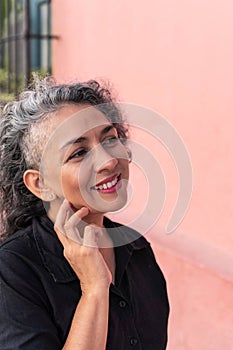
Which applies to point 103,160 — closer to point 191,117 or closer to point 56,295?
point 56,295

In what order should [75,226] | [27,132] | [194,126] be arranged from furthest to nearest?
[194,126] → [27,132] → [75,226]

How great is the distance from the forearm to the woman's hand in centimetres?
2

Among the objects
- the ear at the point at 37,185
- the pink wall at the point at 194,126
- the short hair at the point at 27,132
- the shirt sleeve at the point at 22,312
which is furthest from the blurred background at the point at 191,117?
the shirt sleeve at the point at 22,312

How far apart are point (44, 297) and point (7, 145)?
0.41 m

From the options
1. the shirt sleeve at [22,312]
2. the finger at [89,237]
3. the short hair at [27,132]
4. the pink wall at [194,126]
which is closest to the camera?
the shirt sleeve at [22,312]

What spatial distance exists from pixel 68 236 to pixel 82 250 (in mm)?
47

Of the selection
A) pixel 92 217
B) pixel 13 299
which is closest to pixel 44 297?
pixel 13 299

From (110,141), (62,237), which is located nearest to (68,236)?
(62,237)

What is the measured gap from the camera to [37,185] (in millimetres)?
1374

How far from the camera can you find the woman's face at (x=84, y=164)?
1.28 metres

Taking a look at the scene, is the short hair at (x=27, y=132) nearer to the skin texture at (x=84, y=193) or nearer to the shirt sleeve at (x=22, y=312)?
the skin texture at (x=84, y=193)

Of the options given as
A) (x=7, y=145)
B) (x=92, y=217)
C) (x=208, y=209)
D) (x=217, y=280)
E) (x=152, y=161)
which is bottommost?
(x=217, y=280)

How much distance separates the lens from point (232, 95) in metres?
2.46

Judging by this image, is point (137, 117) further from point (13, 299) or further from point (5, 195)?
point (13, 299)
